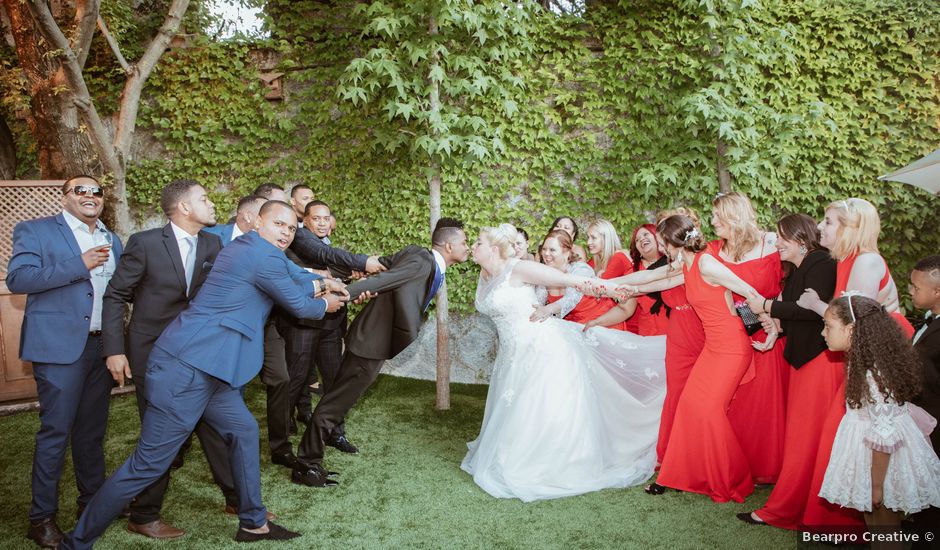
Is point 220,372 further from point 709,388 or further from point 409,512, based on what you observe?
point 709,388

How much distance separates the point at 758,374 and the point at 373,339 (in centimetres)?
263

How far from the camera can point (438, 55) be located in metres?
6.36

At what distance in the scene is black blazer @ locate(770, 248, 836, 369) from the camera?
3666mm

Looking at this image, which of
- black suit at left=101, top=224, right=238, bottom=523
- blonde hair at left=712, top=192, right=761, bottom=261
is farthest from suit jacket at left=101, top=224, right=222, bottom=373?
blonde hair at left=712, top=192, right=761, bottom=261

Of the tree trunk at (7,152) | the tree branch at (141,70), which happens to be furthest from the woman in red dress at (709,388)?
the tree trunk at (7,152)

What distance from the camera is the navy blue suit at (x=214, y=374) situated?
120 inches

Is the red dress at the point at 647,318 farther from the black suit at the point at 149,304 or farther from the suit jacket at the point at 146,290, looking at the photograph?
the suit jacket at the point at 146,290

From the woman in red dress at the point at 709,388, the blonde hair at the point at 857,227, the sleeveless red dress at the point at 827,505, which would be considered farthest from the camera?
the woman in red dress at the point at 709,388

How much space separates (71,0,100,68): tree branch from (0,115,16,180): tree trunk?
2.62 metres

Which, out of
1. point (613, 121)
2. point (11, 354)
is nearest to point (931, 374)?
point (613, 121)

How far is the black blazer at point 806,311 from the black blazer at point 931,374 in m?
0.58

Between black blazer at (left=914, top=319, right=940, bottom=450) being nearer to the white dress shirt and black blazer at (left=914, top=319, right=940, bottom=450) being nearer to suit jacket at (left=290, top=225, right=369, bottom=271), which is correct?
suit jacket at (left=290, top=225, right=369, bottom=271)

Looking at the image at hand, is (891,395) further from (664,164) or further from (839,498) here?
(664,164)

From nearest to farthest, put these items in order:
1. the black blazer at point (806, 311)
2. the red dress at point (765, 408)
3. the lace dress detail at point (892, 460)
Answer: the lace dress detail at point (892, 460)
the black blazer at point (806, 311)
the red dress at point (765, 408)
